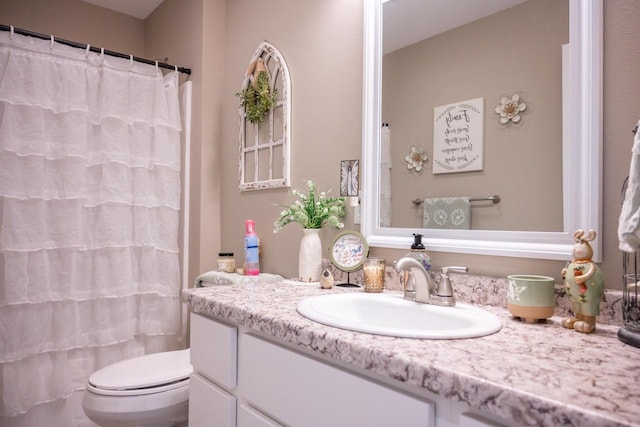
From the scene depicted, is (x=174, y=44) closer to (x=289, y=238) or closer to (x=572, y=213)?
(x=289, y=238)

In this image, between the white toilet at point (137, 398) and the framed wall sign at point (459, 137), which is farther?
the white toilet at point (137, 398)

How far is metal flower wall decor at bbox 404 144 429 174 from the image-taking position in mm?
1348

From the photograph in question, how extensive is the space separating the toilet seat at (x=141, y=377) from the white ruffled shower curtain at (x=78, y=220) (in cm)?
47

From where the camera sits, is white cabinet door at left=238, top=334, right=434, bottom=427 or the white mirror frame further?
the white mirror frame

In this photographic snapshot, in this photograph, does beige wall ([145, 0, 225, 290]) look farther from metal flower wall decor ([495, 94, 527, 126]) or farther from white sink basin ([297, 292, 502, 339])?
metal flower wall decor ([495, 94, 527, 126])

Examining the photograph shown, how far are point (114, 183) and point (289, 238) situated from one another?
976 millimetres

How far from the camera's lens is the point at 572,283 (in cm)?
85

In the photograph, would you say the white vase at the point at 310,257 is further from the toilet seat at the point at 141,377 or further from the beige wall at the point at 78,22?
the beige wall at the point at 78,22

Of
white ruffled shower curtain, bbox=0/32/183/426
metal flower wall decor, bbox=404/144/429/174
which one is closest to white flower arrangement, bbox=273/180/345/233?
metal flower wall decor, bbox=404/144/429/174

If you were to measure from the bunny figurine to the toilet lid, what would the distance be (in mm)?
1371

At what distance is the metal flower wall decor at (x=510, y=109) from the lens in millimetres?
1108

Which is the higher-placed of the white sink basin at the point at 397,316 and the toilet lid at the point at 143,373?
the white sink basin at the point at 397,316

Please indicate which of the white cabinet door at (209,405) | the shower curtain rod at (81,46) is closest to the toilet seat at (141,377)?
the white cabinet door at (209,405)

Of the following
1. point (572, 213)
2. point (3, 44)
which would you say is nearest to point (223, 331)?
point (572, 213)
